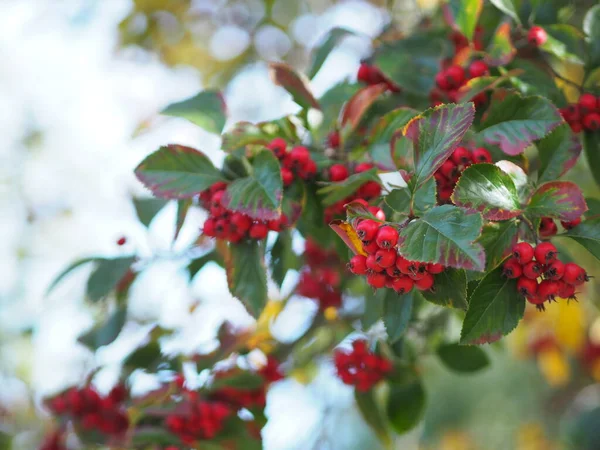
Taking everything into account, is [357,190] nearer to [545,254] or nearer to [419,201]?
[419,201]

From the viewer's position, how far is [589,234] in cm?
91

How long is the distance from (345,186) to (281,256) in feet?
1.08

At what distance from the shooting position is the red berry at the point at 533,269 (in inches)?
34.8

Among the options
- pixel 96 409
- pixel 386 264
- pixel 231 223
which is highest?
pixel 386 264

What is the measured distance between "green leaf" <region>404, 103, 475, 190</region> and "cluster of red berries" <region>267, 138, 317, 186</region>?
29cm

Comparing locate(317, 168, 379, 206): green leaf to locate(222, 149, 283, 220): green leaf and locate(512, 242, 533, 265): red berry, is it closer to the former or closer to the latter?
locate(222, 149, 283, 220): green leaf

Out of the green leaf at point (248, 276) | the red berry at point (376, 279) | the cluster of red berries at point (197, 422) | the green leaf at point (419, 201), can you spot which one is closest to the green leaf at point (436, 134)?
the green leaf at point (419, 201)

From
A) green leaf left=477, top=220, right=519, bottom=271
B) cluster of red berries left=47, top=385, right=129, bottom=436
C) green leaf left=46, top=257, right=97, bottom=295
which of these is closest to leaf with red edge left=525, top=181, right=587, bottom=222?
green leaf left=477, top=220, right=519, bottom=271

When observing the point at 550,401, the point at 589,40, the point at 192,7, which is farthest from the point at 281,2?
the point at 550,401

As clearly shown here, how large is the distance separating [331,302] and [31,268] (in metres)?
3.17

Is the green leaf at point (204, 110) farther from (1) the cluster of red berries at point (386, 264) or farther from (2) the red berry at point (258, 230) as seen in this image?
(1) the cluster of red berries at point (386, 264)

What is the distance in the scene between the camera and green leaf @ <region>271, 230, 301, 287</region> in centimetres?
131

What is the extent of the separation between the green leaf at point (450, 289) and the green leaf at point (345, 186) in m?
0.22

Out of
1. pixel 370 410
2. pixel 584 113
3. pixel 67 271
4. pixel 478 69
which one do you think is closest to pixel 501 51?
pixel 478 69
